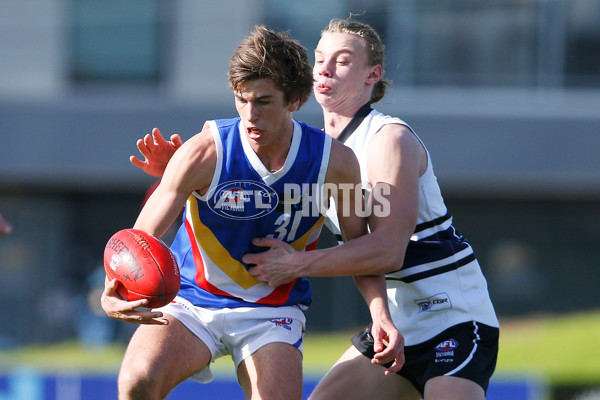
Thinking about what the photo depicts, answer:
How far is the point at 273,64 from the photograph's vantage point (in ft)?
12.4

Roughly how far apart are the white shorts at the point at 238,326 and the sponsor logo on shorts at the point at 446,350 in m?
0.72

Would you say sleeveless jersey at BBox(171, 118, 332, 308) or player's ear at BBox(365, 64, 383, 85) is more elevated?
player's ear at BBox(365, 64, 383, 85)

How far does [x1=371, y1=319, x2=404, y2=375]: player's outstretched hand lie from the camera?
385cm

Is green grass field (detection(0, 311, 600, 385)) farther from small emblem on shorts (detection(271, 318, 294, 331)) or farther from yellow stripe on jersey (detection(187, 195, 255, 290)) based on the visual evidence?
yellow stripe on jersey (detection(187, 195, 255, 290))

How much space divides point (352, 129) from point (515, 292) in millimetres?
→ 10032

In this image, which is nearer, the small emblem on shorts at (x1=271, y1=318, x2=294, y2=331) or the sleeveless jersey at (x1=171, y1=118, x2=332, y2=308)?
the sleeveless jersey at (x1=171, y1=118, x2=332, y2=308)

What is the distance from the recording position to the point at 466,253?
14.6ft

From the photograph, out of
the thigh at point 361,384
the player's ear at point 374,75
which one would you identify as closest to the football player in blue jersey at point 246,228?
the thigh at point 361,384

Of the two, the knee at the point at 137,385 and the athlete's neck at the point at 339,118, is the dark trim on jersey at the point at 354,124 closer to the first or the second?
the athlete's neck at the point at 339,118

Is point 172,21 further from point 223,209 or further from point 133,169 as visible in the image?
point 223,209

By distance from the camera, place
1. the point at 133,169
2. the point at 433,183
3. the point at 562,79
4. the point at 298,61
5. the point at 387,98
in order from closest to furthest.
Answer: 1. the point at 298,61
2. the point at 433,183
3. the point at 387,98
4. the point at 562,79
5. the point at 133,169

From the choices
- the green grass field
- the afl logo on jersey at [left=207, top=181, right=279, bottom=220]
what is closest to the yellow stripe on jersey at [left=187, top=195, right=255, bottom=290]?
the afl logo on jersey at [left=207, top=181, right=279, bottom=220]

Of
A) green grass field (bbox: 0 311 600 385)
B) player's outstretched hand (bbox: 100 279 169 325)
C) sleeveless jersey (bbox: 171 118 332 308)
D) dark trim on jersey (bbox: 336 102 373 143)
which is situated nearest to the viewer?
player's outstretched hand (bbox: 100 279 169 325)

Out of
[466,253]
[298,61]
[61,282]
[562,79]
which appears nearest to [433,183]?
[466,253]
